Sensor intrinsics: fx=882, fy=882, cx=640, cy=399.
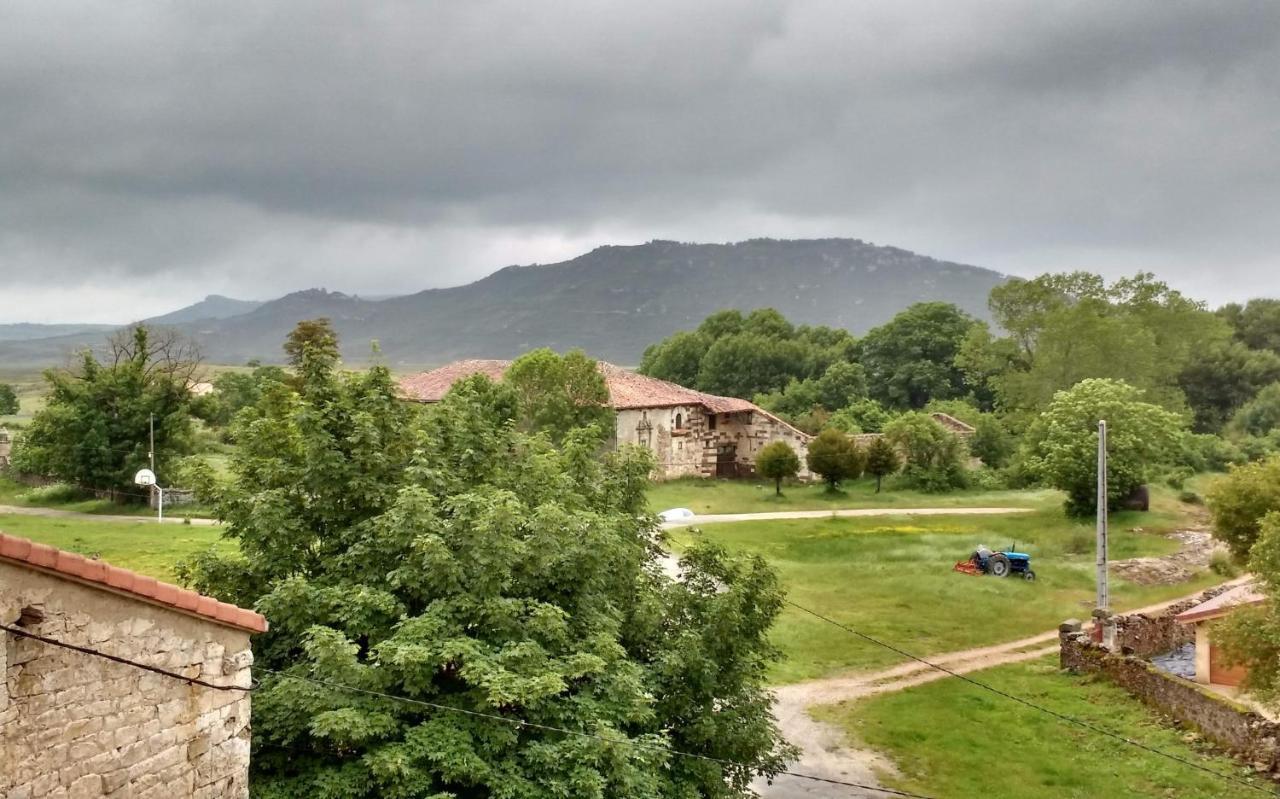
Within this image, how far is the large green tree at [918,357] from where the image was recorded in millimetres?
85250

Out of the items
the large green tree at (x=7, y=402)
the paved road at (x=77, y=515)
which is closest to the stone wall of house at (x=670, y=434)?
the paved road at (x=77, y=515)

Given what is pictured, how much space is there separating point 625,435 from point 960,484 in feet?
69.7

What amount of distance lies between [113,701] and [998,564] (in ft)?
106

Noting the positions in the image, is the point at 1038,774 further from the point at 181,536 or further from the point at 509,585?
the point at 181,536

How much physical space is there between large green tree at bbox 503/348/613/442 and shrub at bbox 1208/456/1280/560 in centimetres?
2694

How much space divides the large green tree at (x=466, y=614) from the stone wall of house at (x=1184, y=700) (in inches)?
434

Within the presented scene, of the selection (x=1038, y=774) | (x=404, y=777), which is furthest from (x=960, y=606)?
(x=404, y=777)

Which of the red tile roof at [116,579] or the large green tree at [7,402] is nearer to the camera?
the red tile roof at [116,579]

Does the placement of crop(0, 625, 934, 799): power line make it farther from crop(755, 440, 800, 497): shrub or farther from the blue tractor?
crop(755, 440, 800, 497): shrub

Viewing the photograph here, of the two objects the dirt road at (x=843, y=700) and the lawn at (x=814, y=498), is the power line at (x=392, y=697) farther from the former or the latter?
the lawn at (x=814, y=498)

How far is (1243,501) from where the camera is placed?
2412cm

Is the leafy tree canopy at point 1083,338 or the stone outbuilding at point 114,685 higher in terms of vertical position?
the leafy tree canopy at point 1083,338

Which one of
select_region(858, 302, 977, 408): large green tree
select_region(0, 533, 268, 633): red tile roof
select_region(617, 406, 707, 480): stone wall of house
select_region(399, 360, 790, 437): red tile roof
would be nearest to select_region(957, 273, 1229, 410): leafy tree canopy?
select_region(858, 302, 977, 408): large green tree

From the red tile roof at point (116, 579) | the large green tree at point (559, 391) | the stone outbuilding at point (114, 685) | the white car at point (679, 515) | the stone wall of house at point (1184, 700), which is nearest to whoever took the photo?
the red tile roof at point (116, 579)
